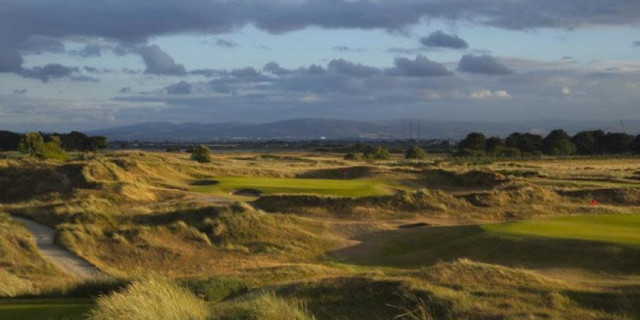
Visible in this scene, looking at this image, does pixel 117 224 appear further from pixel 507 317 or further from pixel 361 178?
pixel 361 178

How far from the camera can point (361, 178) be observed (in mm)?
51969

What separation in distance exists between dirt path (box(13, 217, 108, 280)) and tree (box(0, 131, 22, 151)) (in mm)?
96530

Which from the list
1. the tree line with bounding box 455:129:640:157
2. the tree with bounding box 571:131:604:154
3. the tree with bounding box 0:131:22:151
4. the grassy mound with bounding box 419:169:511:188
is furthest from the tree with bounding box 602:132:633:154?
the tree with bounding box 0:131:22:151

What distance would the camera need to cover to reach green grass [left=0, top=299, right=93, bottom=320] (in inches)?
393

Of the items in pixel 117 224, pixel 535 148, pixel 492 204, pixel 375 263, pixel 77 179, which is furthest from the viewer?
pixel 535 148

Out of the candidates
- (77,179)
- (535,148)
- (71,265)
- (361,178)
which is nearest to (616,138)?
(535,148)

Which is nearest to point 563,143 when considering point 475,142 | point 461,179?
point 475,142

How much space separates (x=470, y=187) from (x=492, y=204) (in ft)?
36.8

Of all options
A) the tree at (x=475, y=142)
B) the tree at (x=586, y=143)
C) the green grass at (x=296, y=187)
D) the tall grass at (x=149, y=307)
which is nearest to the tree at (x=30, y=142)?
the green grass at (x=296, y=187)

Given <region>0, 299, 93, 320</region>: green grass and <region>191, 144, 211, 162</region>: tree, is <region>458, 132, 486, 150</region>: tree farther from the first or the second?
<region>0, 299, 93, 320</region>: green grass

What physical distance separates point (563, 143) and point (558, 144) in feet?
2.75

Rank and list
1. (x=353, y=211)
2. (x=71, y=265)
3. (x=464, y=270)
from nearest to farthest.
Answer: (x=464, y=270), (x=71, y=265), (x=353, y=211)

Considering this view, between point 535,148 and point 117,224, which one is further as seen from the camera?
point 535,148

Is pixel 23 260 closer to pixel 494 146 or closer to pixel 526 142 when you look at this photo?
pixel 494 146
